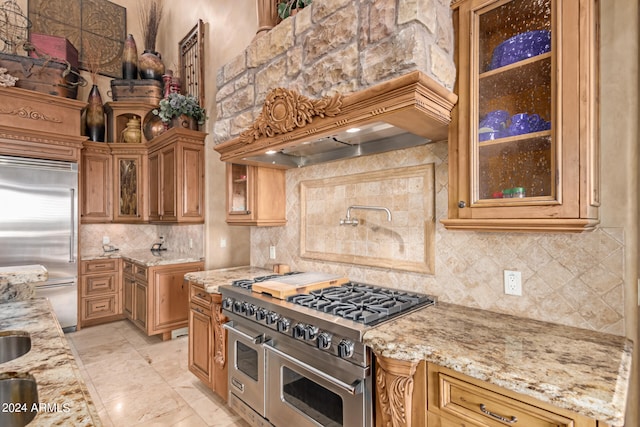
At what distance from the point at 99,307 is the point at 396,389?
444 centimetres

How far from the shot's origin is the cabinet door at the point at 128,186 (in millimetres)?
4543

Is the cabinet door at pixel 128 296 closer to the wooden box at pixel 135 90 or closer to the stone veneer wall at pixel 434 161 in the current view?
the wooden box at pixel 135 90

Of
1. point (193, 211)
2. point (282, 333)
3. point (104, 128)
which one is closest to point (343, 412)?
point (282, 333)

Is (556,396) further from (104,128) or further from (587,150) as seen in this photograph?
(104,128)

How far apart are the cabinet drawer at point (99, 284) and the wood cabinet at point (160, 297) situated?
23.2 inches

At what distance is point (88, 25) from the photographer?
5039 millimetres

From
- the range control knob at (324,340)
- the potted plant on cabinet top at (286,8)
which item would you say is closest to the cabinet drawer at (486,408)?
the range control knob at (324,340)

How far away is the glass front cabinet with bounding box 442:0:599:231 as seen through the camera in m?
1.22

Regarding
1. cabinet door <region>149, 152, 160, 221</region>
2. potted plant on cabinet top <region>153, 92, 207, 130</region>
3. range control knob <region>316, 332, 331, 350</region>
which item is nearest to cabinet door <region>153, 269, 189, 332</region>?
cabinet door <region>149, 152, 160, 221</region>

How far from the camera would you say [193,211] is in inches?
151

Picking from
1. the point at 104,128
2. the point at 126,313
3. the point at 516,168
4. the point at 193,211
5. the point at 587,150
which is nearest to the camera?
the point at 587,150

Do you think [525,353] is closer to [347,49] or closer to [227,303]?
[347,49]

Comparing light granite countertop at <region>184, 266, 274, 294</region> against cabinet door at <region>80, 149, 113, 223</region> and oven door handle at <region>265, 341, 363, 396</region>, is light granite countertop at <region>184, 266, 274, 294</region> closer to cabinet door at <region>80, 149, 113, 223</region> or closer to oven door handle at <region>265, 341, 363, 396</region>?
oven door handle at <region>265, 341, 363, 396</region>

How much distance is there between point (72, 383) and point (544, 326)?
5.86 ft
